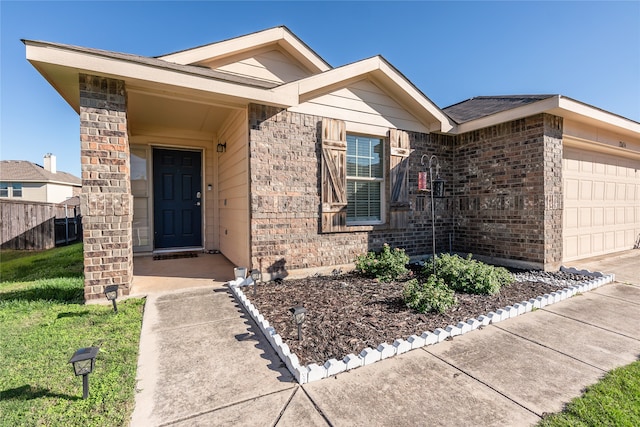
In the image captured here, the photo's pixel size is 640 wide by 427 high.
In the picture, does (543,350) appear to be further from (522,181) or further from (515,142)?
(515,142)

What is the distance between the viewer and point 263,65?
6.27 metres

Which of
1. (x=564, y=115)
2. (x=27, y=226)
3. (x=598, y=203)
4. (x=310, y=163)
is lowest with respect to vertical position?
(x=27, y=226)

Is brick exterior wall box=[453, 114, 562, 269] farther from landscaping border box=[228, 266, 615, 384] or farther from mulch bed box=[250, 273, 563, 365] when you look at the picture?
landscaping border box=[228, 266, 615, 384]

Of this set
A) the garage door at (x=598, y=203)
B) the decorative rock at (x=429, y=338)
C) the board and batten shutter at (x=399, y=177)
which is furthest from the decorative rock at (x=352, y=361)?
the garage door at (x=598, y=203)

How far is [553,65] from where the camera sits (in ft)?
22.6

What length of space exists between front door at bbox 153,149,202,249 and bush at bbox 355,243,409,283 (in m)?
4.23

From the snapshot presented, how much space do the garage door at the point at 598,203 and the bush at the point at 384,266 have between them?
12.5 feet

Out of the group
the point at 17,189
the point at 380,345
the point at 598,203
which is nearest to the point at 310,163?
the point at 380,345

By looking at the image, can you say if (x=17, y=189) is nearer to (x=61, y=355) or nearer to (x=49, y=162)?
(x=49, y=162)

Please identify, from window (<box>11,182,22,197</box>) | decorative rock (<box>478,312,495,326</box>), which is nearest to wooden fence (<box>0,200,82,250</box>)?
decorative rock (<box>478,312,495,326</box>)

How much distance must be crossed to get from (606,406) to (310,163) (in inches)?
167

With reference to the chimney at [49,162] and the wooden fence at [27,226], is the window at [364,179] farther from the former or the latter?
the chimney at [49,162]

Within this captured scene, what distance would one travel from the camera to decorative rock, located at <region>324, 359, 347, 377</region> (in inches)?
86.9

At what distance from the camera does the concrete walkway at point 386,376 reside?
1.79m
